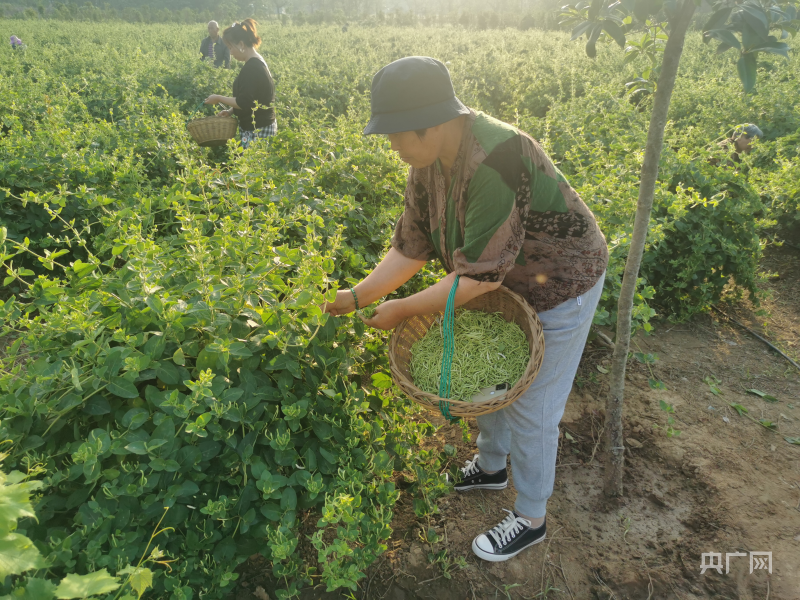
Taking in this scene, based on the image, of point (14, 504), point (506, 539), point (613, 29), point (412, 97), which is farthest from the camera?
point (506, 539)

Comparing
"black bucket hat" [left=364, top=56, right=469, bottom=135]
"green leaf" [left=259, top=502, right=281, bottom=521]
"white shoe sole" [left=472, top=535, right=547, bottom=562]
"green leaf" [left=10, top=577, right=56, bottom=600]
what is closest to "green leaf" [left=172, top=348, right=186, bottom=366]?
"green leaf" [left=259, top=502, right=281, bottom=521]

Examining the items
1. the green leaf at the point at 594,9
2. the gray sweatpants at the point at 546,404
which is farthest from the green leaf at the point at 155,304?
the green leaf at the point at 594,9

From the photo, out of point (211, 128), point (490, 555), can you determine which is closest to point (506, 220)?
point (490, 555)

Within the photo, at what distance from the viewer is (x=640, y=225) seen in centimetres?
217

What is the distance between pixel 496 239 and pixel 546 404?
2.60ft

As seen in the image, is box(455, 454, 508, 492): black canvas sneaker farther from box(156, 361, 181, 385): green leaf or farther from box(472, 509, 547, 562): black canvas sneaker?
box(156, 361, 181, 385): green leaf

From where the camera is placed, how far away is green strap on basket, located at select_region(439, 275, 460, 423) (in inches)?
66.6

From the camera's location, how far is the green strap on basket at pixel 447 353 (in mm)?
1692

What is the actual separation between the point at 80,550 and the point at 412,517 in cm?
144

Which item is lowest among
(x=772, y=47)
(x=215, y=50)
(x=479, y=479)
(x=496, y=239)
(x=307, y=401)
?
(x=479, y=479)

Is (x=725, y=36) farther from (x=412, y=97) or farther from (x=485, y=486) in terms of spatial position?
(x=485, y=486)

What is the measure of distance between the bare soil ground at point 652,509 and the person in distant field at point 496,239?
20 centimetres

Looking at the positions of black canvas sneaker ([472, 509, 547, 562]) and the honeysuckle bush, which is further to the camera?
black canvas sneaker ([472, 509, 547, 562])

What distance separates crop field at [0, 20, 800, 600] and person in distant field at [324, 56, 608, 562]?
0.90 feet
